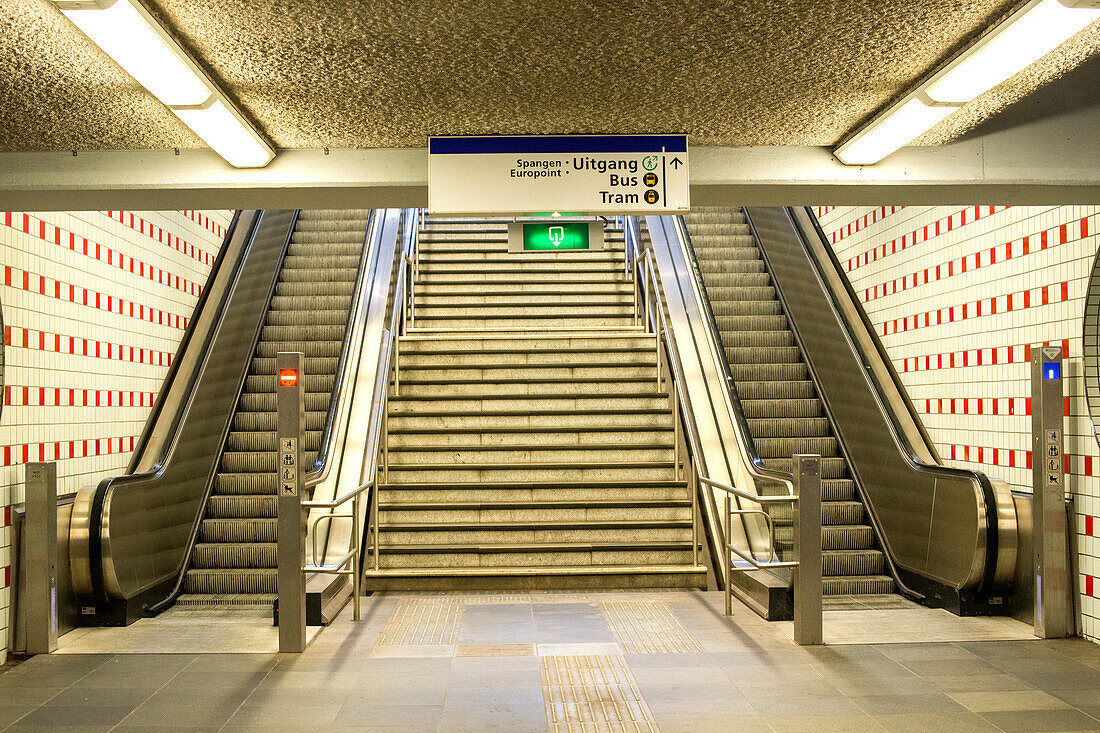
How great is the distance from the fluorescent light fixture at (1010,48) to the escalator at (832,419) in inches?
118

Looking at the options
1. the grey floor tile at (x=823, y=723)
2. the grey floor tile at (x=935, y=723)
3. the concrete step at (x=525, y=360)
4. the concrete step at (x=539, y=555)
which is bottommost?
the grey floor tile at (x=823, y=723)

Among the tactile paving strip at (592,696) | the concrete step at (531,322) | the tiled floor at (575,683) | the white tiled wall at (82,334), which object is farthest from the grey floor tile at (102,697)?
the concrete step at (531,322)

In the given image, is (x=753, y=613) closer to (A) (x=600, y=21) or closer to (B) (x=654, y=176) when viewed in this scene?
(B) (x=654, y=176)

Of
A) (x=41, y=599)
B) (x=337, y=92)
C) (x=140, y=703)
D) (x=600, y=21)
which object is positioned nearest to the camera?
(x=600, y=21)

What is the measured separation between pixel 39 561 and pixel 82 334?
1.59 m

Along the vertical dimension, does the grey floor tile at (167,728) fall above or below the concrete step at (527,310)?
below

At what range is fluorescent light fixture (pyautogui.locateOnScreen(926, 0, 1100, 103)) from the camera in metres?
3.08

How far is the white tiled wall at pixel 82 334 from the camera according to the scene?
5238mm

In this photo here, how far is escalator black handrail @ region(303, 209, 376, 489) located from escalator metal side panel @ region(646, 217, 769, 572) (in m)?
2.81

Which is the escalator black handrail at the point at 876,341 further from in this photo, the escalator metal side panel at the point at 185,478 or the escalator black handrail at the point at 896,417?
the escalator metal side panel at the point at 185,478

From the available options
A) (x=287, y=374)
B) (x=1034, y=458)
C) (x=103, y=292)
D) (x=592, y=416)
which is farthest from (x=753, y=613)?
(x=103, y=292)

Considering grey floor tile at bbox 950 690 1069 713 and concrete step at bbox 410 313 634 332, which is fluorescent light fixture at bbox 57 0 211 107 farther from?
concrete step at bbox 410 313 634 332

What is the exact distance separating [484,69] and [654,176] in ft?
3.88

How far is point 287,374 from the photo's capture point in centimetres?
549
